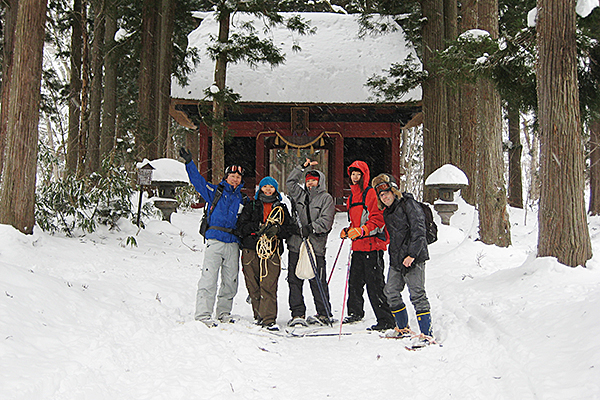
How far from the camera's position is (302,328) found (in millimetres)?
Answer: 5031

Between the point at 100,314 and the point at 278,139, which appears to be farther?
the point at 278,139

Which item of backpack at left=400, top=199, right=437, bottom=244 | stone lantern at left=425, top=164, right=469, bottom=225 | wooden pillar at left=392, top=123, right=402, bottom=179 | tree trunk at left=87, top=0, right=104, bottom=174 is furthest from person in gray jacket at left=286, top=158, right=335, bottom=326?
wooden pillar at left=392, top=123, right=402, bottom=179

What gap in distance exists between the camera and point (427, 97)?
12484 mm

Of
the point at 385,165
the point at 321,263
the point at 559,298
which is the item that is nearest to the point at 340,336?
the point at 321,263

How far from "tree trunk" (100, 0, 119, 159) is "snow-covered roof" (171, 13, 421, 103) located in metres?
1.66

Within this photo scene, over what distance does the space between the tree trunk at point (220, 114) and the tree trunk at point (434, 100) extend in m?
5.02

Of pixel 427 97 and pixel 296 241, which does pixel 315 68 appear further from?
pixel 296 241

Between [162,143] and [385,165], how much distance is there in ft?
24.6

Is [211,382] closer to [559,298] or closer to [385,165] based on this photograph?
[559,298]

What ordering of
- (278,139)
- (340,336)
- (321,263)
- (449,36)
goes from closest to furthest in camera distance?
(340,336) < (321,263) < (449,36) < (278,139)

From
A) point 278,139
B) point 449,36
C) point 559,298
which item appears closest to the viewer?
point 559,298

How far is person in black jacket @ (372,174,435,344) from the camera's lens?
4254 mm

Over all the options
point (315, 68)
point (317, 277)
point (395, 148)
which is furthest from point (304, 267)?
point (315, 68)

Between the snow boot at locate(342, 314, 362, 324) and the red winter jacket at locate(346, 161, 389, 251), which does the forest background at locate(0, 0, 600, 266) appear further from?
the snow boot at locate(342, 314, 362, 324)
